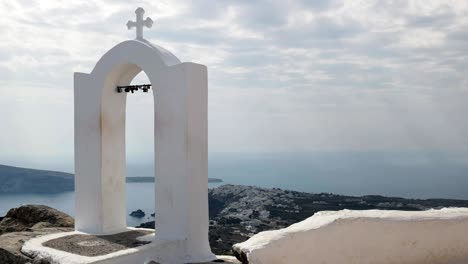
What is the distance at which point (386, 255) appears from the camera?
19.7 feet

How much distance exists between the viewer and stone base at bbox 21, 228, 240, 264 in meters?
7.12

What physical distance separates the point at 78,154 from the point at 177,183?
8.09 feet

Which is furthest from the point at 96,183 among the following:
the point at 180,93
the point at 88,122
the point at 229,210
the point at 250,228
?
the point at 229,210

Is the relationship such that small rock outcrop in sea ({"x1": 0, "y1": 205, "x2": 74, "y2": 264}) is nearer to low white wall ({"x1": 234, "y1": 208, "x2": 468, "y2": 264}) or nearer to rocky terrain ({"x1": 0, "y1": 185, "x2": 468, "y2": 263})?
rocky terrain ({"x1": 0, "y1": 185, "x2": 468, "y2": 263})

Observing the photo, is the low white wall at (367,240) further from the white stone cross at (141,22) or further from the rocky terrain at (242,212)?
the white stone cross at (141,22)

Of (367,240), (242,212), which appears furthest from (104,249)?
(242,212)

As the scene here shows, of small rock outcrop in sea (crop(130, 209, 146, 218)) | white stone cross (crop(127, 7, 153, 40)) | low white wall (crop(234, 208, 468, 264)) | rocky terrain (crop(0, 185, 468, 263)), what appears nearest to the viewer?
low white wall (crop(234, 208, 468, 264))

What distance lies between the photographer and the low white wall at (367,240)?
5500 mm

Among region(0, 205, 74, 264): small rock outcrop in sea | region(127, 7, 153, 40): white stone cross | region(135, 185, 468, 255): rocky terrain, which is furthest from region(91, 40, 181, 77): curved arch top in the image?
region(135, 185, 468, 255): rocky terrain

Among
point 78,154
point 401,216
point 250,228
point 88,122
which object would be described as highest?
point 88,122

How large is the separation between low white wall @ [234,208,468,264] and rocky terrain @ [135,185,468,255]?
13267 mm

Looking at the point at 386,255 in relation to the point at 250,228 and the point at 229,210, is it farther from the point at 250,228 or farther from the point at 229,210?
the point at 229,210

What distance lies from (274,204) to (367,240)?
72.7ft

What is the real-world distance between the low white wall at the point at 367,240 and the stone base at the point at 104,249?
2.39m
